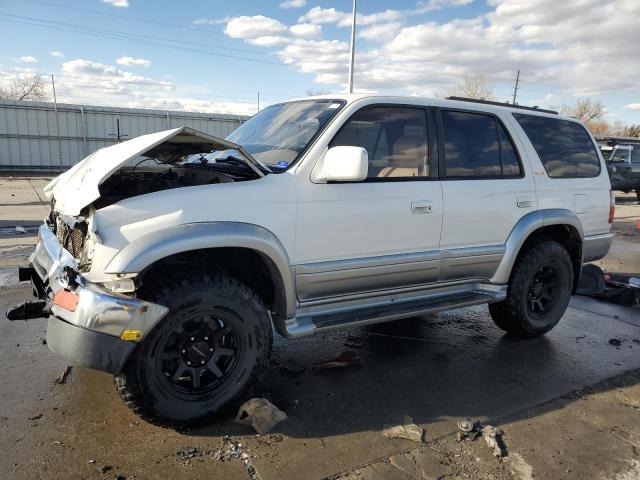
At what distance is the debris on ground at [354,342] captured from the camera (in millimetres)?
4359

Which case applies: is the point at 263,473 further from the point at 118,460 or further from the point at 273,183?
the point at 273,183

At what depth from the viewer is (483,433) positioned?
3059 millimetres

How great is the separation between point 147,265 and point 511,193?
296cm

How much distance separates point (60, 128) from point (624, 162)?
22413 mm

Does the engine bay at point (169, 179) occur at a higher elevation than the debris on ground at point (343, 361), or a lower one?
higher

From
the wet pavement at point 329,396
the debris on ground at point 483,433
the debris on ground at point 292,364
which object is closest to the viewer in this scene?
the wet pavement at point 329,396

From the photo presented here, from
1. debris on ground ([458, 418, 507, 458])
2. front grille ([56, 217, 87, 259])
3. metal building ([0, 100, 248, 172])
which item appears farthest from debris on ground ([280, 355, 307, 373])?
metal building ([0, 100, 248, 172])

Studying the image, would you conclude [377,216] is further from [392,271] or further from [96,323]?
[96,323]

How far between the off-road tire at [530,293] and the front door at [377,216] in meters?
0.98

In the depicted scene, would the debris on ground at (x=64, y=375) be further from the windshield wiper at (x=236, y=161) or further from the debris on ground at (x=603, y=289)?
the debris on ground at (x=603, y=289)

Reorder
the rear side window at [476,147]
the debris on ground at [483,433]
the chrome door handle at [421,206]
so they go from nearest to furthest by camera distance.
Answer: the debris on ground at [483,433], the chrome door handle at [421,206], the rear side window at [476,147]

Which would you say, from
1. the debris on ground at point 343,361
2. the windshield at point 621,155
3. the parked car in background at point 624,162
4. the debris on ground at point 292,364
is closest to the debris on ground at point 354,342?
the debris on ground at point 343,361

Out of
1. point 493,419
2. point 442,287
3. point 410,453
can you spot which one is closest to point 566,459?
point 493,419

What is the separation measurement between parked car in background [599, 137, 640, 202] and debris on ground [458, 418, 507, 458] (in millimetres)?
16321
